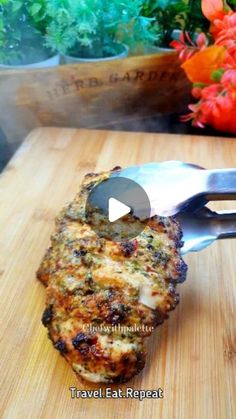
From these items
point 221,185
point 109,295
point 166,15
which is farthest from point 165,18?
point 109,295

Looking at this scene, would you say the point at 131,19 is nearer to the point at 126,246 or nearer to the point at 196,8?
the point at 196,8

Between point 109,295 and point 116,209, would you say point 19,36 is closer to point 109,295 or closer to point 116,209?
point 116,209

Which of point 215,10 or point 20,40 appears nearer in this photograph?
point 215,10

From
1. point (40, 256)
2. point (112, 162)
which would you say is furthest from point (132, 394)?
point (112, 162)

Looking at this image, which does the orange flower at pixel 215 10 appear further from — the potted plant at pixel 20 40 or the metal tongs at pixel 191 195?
the metal tongs at pixel 191 195

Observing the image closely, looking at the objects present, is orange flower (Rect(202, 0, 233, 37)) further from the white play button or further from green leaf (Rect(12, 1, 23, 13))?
the white play button
